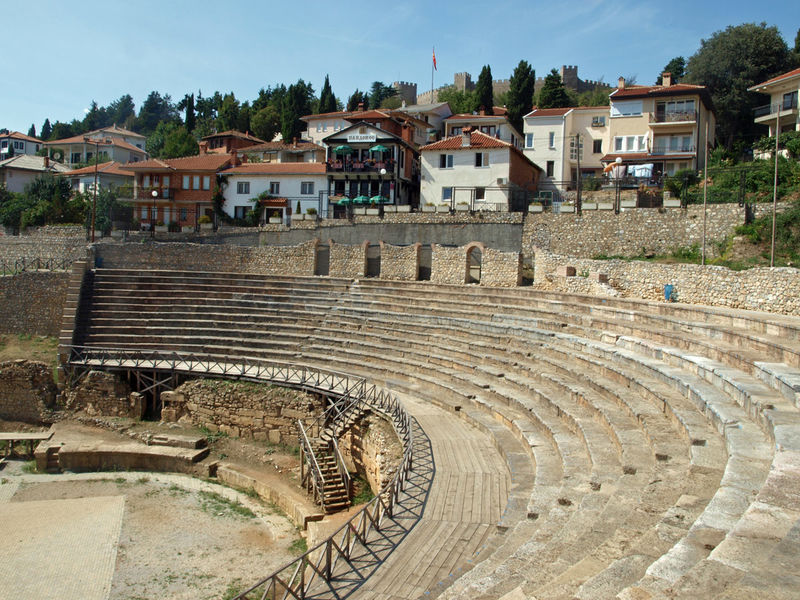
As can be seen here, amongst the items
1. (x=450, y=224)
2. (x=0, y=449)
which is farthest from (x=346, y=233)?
(x=0, y=449)

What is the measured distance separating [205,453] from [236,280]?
10.9 metres

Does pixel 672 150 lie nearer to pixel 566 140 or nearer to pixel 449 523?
pixel 566 140

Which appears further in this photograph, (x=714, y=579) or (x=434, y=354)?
(x=434, y=354)

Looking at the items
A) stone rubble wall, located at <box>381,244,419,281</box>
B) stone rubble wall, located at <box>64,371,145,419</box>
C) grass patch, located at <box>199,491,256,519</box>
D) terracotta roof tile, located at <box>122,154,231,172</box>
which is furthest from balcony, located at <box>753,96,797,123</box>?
terracotta roof tile, located at <box>122,154,231,172</box>

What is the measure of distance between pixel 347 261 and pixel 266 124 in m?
47.1

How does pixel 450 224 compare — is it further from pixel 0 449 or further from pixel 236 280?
pixel 0 449

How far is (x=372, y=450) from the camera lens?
51.9ft

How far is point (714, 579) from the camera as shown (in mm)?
4383

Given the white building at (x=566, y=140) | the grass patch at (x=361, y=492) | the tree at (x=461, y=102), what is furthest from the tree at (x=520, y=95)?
the grass patch at (x=361, y=492)

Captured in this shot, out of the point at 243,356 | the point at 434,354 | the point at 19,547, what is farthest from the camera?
the point at 243,356

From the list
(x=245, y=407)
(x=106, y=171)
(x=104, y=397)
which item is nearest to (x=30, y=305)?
(x=104, y=397)

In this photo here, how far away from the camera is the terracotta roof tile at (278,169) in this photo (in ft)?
137

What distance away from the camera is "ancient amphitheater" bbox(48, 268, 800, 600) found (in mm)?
5555

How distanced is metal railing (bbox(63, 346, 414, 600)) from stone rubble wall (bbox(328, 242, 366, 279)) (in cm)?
789
